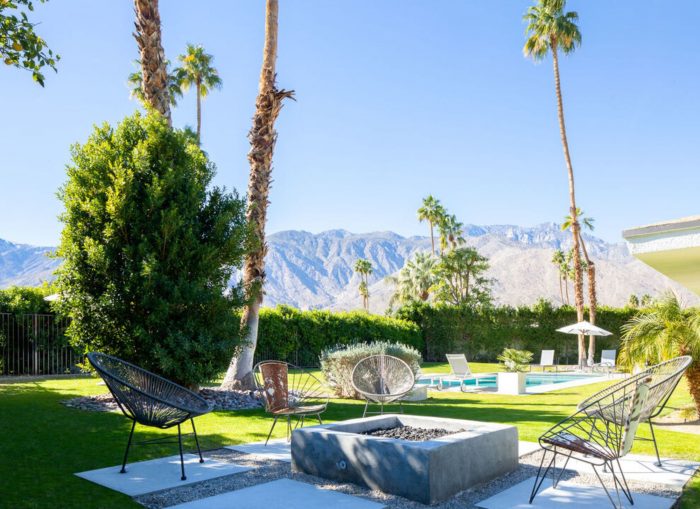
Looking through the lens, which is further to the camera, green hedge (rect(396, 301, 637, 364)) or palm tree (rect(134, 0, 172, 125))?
green hedge (rect(396, 301, 637, 364))

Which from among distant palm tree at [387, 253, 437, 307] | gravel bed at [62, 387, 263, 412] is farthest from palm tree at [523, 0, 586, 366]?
gravel bed at [62, 387, 263, 412]

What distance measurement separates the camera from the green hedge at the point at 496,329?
2767cm

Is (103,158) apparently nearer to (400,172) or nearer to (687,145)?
(687,145)

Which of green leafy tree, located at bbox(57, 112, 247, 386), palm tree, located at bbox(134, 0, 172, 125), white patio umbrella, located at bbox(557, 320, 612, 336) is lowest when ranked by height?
white patio umbrella, located at bbox(557, 320, 612, 336)

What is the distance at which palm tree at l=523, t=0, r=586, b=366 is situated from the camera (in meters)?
25.2

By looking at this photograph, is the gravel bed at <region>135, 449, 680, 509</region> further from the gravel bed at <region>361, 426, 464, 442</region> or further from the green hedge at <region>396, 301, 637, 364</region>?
the green hedge at <region>396, 301, 637, 364</region>

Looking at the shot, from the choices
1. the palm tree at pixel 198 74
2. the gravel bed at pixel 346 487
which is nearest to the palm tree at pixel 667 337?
the gravel bed at pixel 346 487

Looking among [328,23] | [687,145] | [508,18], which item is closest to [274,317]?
[328,23]

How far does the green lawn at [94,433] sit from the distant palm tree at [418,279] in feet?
87.9

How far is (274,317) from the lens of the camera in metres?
20.5

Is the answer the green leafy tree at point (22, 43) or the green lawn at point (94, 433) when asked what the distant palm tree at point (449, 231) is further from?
the green leafy tree at point (22, 43)

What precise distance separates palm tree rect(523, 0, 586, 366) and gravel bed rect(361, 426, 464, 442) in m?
21.3

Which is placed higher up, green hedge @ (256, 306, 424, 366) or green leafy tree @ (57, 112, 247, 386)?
green leafy tree @ (57, 112, 247, 386)

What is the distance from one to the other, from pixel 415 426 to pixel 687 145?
55.7m
